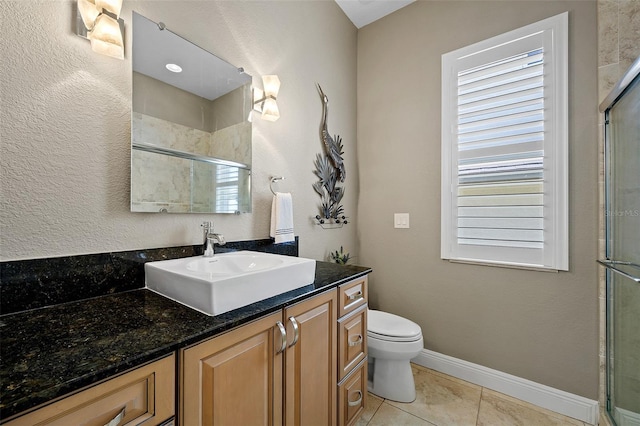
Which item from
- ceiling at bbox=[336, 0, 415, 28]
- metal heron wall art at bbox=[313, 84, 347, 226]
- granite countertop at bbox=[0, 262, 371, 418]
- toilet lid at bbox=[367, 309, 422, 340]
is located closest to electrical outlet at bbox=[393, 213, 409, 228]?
metal heron wall art at bbox=[313, 84, 347, 226]

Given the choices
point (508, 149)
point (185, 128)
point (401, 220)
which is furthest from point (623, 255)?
point (185, 128)

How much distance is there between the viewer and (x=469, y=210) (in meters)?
1.92

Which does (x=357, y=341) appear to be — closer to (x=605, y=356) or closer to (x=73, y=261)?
(x=73, y=261)

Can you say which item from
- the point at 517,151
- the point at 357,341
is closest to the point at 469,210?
the point at 517,151

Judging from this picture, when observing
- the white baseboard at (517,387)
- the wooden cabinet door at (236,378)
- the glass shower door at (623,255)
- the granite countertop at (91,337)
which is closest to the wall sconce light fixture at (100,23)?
the granite countertop at (91,337)

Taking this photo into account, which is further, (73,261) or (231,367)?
(73,261)

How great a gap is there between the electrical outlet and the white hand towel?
39.4 inches

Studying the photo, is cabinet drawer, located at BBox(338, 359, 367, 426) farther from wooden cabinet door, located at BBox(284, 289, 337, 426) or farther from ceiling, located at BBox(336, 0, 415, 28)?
ceiling, located at BBox(336, 0, 415, 28)

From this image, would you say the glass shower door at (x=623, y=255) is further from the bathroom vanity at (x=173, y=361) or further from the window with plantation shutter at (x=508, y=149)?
the bathroom vanity at (x=173, y=361)

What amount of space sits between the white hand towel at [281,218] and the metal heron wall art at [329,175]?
399 mm

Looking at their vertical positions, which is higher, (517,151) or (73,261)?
(517,151)

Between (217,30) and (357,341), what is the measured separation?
176cm

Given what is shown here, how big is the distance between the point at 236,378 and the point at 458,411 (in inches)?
59.7

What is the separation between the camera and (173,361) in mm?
659
